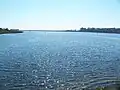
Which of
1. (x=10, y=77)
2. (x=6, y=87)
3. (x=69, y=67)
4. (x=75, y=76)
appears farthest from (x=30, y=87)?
(x=69, y=67)

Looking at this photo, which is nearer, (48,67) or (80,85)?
(80,85)

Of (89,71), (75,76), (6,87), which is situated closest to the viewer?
(6,87)

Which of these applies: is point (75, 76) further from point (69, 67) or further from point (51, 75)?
point (69, 67)

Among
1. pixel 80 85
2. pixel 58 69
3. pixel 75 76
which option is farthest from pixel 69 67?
pixel 80 85

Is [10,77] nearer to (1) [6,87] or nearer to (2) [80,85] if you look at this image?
(1) [6,87]

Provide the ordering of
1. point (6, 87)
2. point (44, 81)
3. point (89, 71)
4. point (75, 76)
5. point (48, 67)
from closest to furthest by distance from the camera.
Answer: point (6, 87)
point (44, 81)
point (75, 76)
point (89, 71)
point (48, 67)

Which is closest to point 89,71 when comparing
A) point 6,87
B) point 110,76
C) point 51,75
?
point 110,76

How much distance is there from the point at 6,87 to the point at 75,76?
12.0 metres

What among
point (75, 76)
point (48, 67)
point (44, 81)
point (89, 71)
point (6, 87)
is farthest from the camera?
point (48, 67)

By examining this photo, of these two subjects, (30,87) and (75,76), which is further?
(75,76)

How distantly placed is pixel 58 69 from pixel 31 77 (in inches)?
315

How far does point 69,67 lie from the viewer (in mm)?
45156

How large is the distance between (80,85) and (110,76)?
337 inches

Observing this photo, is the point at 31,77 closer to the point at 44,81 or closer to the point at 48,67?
the point at 44,81
